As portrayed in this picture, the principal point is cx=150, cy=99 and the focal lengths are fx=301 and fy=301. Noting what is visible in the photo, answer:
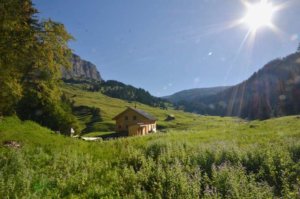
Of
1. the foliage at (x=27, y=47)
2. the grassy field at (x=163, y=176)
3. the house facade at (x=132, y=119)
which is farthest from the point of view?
the house facade at (x=132, y=119)

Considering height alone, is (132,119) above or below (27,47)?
above

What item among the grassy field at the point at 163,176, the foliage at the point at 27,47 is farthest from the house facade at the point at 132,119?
the grassy field at the point at 163,176

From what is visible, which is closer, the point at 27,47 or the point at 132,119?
the point at 27,47

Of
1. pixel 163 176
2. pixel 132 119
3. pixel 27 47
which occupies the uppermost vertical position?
pixel 132 119

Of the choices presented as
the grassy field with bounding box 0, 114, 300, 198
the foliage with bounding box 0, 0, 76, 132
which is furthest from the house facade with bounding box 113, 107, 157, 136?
the grassy field with bounding box 0, 114, 300, 198

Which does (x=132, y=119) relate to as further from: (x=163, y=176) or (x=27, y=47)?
(x=163, y=176)

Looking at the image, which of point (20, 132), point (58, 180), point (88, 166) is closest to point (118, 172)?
point (88, 166)

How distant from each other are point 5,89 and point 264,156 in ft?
48.7

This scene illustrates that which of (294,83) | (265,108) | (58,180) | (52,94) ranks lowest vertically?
(58,180)

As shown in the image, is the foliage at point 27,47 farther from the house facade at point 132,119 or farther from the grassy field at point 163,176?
the house facade at point 132,119

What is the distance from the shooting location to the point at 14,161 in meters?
11.9

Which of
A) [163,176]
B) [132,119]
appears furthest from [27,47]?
[132,119]

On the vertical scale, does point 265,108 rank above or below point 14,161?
above

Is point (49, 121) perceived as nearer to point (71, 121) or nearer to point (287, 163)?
point (71, 121)
